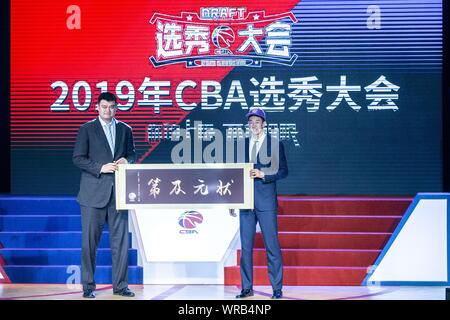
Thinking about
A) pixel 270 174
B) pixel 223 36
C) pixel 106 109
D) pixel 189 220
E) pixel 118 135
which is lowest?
pixel 189 220

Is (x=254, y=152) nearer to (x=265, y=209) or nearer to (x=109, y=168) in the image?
(x=265, y=209)

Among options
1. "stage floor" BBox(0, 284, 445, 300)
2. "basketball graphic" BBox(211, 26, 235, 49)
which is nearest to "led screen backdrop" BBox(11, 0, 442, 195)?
"basketball graphic" BBox(211, 26, 235, 49)

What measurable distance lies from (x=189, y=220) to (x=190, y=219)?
0.01 m

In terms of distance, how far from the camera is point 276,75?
7.97 meters

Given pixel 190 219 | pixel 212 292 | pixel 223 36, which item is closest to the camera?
pixel 212 292

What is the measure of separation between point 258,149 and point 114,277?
1.47m

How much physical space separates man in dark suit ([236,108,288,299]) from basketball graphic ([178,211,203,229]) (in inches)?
32.3

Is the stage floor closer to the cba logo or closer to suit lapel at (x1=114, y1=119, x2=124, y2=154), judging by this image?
the cba logo

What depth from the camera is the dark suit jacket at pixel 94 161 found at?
5.50 m

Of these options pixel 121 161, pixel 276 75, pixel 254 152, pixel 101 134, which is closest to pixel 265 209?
pixel 254 152

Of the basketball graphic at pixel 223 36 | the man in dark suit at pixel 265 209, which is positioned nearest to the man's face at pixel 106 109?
the man in dark suit at pixel 265 209

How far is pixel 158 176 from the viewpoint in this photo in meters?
5.55

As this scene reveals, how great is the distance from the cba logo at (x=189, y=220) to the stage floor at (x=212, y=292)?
497mm

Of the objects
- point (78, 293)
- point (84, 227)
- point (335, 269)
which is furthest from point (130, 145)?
point (335, 269)
